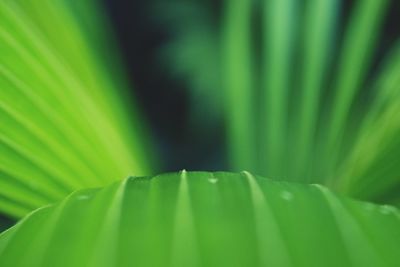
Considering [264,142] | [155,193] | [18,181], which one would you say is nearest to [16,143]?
[18,181]

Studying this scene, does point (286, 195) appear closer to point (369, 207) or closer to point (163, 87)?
point (369, 207)

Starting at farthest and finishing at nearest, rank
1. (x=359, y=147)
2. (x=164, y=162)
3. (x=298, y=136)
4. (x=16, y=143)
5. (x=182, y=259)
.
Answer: (x=164, y=162), (x=298, y=136), (x=359, y=147), (x=16, y=143), (x=182, y=259)

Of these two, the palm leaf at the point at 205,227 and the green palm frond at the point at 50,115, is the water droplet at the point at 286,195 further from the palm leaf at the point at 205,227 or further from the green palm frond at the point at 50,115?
the green palm frond at the point at 50,115

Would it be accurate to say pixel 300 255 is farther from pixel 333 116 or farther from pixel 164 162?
pixel 164 162

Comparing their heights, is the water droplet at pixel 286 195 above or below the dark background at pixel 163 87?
below

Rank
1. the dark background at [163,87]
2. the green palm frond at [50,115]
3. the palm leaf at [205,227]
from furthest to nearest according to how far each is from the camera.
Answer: the dark background at [163,87] → the green palm frond at [50,115] → the palm leaf at [205,227]

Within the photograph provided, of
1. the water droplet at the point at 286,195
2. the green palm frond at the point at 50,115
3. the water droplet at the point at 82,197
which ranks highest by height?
the green palm frond at the point at 50,115

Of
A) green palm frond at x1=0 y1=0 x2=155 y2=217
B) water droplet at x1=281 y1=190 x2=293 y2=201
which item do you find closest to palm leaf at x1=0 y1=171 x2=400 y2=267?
water droplet at x1=281 y1=190 x2=293 y2=201

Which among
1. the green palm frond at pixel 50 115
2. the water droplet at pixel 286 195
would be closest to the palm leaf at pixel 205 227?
the water droplet at pixel 286 195
